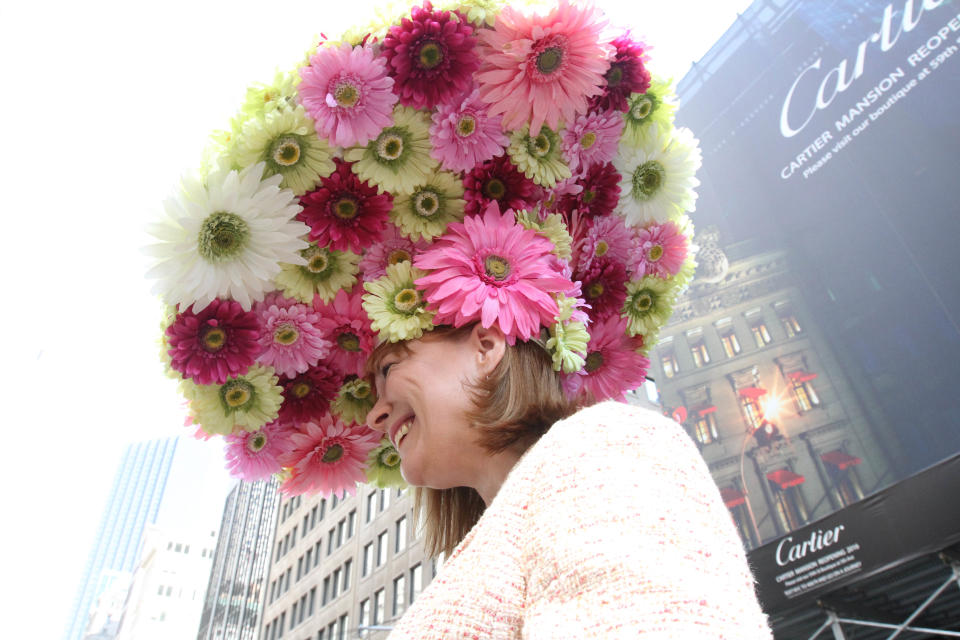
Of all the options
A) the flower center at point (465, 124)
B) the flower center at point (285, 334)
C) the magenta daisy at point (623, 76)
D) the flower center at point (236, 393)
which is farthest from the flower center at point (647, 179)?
the flower center at point (236, 393)

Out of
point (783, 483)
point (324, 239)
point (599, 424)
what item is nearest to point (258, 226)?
point (324, 239)

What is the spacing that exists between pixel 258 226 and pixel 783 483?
17068mm

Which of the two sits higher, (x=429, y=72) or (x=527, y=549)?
(x=429, y=72)

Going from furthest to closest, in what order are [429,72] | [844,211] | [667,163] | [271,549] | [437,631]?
[271,549] < [844,211] < [667,163] < [429,72] < [437,631]

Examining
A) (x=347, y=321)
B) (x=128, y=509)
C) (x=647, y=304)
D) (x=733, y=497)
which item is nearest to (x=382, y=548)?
(x=733, y=497)

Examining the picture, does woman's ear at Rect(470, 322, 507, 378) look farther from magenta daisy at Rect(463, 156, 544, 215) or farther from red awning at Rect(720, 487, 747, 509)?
red awning at Rect(720, 487, 747, 509)

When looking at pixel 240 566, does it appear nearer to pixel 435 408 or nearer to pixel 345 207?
pixel 345 207

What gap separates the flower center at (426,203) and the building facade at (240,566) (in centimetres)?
5145

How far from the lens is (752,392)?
18.0 meters

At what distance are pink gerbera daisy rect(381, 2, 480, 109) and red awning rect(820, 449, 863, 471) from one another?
655 inches

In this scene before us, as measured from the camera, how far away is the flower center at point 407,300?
194 centimetres

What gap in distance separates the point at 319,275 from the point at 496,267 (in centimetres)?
64

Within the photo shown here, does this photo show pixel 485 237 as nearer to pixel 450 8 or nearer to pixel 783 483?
pixel 450 8

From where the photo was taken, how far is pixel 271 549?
1816 inches
